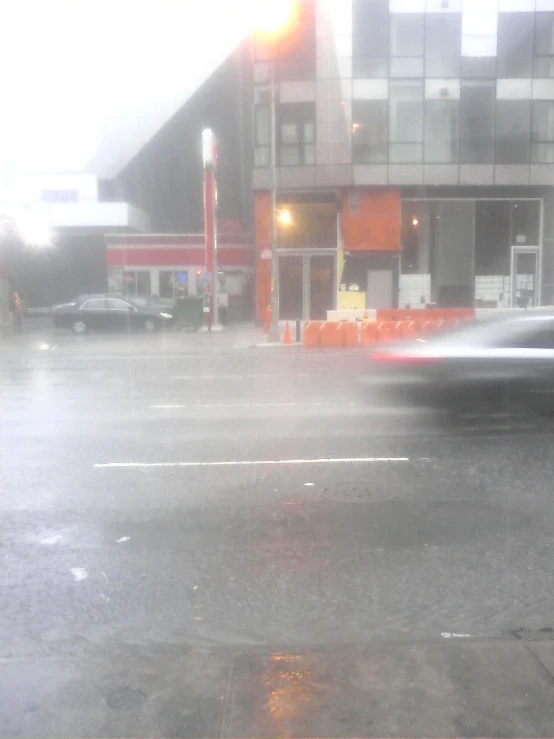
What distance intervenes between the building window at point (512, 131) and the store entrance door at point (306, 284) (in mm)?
7759

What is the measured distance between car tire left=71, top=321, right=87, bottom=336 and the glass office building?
741 cm

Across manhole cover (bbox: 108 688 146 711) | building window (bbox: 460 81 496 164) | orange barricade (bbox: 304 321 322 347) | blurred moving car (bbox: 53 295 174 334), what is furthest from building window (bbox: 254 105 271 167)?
manhole cover (bbox: 108 688 146 711)

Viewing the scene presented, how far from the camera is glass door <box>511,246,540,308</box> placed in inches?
1238

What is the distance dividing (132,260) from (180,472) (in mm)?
31420

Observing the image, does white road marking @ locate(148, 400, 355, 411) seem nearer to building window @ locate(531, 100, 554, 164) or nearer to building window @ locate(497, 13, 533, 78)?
building window @ locate(531, 100, 554, 164)

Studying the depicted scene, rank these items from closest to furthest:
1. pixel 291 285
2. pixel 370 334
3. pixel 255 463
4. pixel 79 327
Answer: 1. pixel 255 463
2. pixel 370 334
3. pixel 79 327
4. pixel 291 285

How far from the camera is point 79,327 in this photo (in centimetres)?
2914

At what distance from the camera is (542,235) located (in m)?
31.3

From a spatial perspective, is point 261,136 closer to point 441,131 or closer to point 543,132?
point 441,131

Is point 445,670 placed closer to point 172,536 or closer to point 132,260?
point 172,536

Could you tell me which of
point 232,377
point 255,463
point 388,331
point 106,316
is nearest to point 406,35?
point 388,331

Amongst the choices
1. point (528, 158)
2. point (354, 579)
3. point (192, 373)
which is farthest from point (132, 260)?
point (354, 579)

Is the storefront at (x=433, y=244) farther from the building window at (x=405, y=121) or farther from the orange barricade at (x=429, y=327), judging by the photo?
the orange barricade at (x=429, y=327)

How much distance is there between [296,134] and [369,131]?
2.87 meters
